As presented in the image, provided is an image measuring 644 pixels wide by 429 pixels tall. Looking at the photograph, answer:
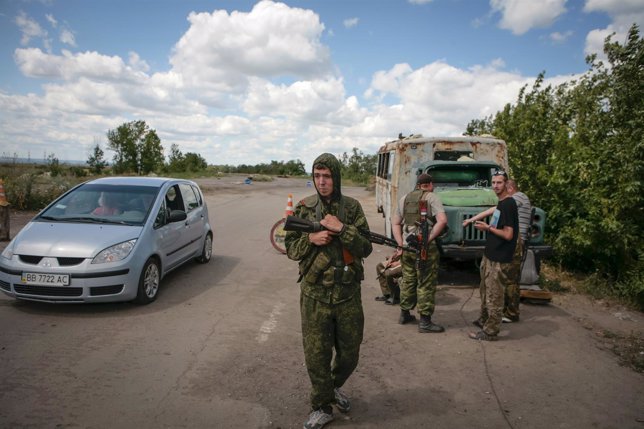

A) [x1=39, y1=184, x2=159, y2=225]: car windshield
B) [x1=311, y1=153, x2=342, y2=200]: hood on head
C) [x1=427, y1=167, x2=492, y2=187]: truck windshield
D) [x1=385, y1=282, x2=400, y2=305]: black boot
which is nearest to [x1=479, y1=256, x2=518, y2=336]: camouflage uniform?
[x1=385, y1=282, x2=400, y2=305]: black boot

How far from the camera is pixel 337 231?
2953 mm

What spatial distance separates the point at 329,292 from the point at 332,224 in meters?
0.50

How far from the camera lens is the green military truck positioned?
22.2 ft

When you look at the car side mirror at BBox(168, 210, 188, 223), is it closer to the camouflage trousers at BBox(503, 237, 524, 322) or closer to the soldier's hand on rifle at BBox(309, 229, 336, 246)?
the soldier's hand on rifle at BBox(309, 229, 336, 246)

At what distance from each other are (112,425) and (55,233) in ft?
10.7

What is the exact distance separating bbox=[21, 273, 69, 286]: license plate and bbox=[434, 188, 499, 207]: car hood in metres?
5.39

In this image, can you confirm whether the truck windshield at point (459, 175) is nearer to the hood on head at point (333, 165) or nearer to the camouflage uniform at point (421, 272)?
the camouflage uniform at point (421, 272)

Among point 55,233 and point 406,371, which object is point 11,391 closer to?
point 55,233

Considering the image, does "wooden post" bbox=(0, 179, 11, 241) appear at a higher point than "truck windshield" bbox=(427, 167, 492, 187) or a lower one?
lower

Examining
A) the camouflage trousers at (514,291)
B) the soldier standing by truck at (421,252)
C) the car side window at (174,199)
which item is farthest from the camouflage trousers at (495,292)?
the car side window at (174,199)

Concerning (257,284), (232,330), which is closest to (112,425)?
(232,330)

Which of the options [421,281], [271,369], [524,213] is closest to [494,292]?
[421,281]

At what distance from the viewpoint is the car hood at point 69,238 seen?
5223mm

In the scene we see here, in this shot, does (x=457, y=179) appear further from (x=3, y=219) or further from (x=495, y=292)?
(x=3, y=219)
